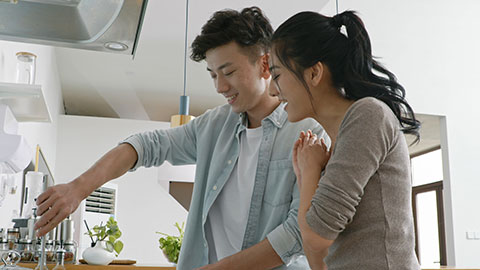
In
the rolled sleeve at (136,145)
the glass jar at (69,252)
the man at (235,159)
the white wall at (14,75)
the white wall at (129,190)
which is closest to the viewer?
the man at (235,159)

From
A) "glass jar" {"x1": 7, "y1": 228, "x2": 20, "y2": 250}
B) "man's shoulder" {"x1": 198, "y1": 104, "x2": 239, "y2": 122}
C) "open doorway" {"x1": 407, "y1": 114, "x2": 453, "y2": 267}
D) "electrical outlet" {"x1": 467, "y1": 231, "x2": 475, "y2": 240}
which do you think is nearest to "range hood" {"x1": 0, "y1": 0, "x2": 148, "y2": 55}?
"man's shoulder" {"x1": 198, "y1": 104, "x2": 239, "y2": 122}

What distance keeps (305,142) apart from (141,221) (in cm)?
598

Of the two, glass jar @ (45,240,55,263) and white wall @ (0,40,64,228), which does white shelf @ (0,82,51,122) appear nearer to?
white wall @ (0,40,64,228)

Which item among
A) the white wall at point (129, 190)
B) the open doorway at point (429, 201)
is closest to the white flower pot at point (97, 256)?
the white wall at point (129, 190)

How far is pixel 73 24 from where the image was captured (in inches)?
48.8

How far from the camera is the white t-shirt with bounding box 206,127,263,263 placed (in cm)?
135

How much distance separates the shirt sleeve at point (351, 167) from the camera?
0.86m

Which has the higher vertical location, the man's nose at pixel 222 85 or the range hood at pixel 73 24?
the range hood at pixel 73 24

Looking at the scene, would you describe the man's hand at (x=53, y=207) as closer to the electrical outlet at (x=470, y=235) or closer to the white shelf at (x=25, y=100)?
the white shelf at (x=25, y=100)

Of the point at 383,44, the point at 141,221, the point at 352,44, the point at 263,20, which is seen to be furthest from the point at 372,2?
the point at 352,44

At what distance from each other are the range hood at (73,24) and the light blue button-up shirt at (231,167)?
0.87 feet

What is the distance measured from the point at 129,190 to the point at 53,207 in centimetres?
594

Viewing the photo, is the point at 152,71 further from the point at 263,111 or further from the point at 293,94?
the point at 293,94

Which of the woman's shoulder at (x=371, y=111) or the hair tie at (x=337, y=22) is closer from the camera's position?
the woman's shoulder at (x=371, y=111)
